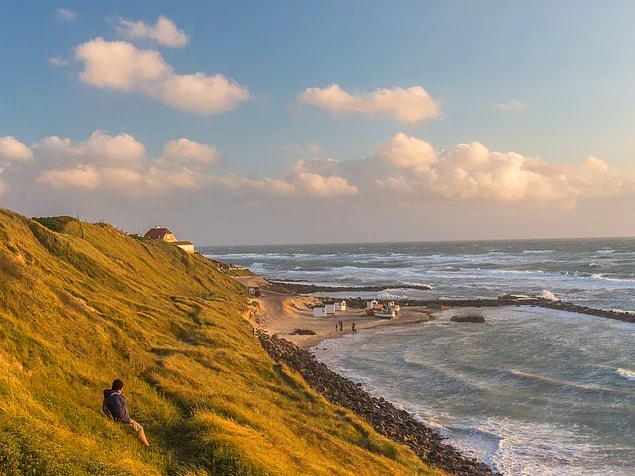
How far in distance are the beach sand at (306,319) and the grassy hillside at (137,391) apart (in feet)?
43.4

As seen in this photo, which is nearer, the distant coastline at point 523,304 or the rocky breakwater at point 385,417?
the rocky breakwater at point 385,417

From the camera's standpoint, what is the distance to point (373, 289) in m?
85.6

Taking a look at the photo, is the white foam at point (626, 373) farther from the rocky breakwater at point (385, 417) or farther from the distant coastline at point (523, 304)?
the distant coastline at point (523, 304)

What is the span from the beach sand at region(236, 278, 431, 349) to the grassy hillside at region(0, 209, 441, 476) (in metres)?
13.2

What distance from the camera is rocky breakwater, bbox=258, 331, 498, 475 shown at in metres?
18.2

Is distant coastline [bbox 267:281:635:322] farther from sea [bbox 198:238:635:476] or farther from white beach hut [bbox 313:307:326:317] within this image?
white beach hut [bbox 313:307:326:317]

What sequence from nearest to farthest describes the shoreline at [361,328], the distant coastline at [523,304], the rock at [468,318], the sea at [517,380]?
1. the shoreline at [361,328]
2. the sea at [517,380]
3. the rock at [468,318]
4. the distant coastline at [523,304]

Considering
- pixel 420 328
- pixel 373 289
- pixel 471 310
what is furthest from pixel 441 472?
pixel 373 289

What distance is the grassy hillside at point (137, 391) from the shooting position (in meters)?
9.58

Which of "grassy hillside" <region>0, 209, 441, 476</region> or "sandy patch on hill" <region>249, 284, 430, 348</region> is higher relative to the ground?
"grassy hillside" <region>0, 209, 441, 476</region>

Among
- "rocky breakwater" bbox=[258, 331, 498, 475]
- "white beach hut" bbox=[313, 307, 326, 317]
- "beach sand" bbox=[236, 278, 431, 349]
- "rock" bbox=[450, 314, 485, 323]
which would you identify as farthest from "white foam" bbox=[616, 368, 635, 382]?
"white beach hut" bbox=[313, 307, 326, 317]

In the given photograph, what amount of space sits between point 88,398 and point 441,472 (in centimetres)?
1183

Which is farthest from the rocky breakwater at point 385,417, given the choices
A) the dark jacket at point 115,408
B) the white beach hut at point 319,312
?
the white beach hut at point 319,312

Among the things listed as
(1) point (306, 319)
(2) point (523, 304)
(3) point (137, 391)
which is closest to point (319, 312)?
(1) point (306, 319)
